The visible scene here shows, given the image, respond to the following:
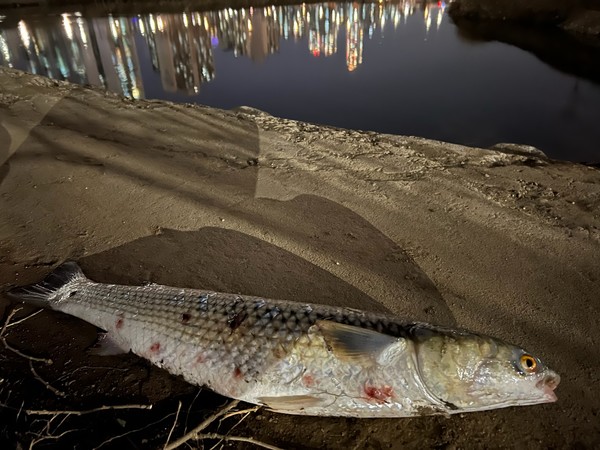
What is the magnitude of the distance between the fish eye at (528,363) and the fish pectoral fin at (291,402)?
1.26 meters

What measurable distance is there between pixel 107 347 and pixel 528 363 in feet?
9.61

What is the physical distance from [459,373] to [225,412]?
1.49 metres

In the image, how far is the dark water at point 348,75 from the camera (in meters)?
12.8

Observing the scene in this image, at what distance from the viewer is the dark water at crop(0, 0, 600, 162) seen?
12.8m

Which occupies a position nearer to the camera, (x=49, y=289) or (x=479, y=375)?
(x=479, y=375)

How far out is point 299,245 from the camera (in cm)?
434

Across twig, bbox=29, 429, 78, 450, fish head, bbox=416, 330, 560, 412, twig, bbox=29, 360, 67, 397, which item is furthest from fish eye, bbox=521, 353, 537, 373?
twig, bbox=29, 360, 67, 397

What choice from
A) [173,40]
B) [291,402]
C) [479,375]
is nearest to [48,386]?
[291,402]

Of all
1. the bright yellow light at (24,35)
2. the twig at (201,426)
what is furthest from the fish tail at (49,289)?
the bright yellow light at (24,35)

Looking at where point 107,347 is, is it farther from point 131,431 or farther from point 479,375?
point 479,375

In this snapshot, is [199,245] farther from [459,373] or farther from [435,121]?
[435,121]

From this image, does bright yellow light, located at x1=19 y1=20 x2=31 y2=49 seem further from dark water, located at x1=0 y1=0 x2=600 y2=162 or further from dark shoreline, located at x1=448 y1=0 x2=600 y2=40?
dark shoreline, located at x1=448 y1=0 x2=600 y2=40

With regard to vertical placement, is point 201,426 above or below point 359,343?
below

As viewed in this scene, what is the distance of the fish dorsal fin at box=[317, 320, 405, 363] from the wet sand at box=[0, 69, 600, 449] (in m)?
0.58
